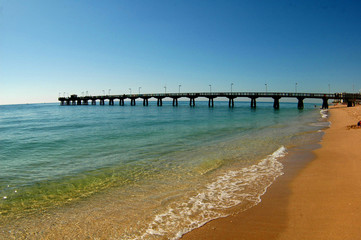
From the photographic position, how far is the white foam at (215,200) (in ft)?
12.8

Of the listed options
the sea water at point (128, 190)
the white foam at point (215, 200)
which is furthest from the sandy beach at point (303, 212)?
the sea water at point (128, 190)

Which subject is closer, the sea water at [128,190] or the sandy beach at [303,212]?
the sandy beach at [303,212]

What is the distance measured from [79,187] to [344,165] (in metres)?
8.84

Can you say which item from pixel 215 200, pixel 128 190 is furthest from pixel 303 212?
pixel 128 190

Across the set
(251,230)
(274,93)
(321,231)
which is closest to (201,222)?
(251,230)

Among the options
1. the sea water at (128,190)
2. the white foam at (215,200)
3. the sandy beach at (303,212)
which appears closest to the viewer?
the sandy beach at (303,212)

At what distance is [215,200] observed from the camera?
201 inches

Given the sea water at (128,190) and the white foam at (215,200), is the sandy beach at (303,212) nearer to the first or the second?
the white foam at (215,200)

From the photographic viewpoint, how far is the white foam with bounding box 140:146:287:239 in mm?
3906

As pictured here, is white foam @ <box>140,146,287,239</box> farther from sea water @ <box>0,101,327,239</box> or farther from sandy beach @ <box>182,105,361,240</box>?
sandy beach @ <box>182,105,361,240</box>

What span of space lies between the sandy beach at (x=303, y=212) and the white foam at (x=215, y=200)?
235mm

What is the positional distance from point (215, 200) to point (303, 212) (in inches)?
73.2

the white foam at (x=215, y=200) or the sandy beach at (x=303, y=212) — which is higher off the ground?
the sandy beach at (x=303, y=212)

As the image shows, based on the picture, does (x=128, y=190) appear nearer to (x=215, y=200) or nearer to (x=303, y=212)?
(x=215, y=200)
